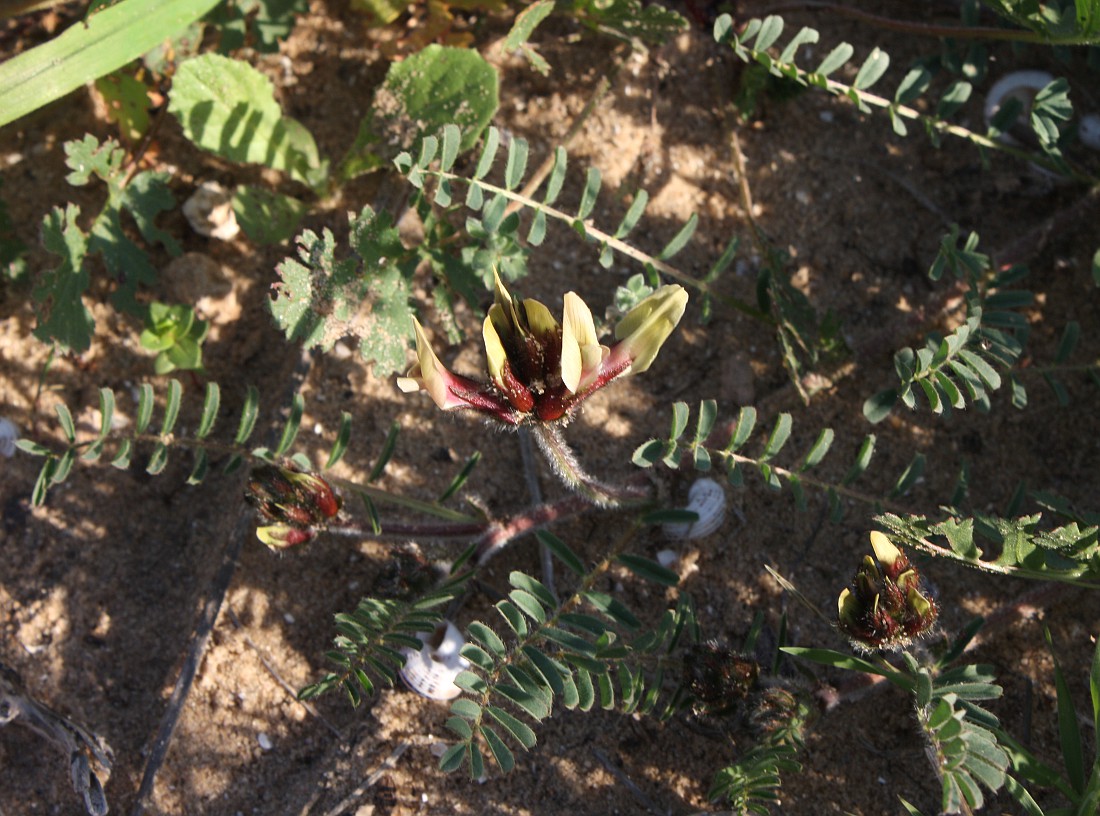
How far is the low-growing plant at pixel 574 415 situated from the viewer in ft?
6.94

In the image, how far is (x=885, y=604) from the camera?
83.4 inches

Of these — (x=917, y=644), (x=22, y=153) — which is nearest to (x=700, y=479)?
(x=917, y=644)

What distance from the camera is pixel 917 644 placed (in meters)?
2.30

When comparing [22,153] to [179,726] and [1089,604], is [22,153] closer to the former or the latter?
[179,726]

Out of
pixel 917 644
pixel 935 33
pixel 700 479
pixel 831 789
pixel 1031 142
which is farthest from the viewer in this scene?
pixel 1031 142

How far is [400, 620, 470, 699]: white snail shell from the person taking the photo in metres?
2.64

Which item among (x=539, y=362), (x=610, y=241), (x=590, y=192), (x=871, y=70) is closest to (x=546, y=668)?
(x=539, y=362)

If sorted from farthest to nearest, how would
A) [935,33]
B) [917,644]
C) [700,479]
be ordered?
[935,33] < [700,479] < [917,644]

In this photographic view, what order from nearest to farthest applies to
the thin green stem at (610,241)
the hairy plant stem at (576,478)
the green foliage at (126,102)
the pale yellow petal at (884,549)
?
the pale yellow petal at (884,549)
the hairy plant stem at (576,478)
the thin green stem at (610,241)
the green foliage at (126,102)

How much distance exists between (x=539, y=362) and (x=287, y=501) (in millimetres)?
862

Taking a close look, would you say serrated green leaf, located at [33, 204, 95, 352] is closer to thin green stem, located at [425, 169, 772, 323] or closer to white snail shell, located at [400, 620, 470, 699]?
thin green stem, located at [425, 169, 772, 323]

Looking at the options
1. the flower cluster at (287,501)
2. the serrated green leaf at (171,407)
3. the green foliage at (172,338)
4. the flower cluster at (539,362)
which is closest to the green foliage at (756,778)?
the flower cluster at (539,362)

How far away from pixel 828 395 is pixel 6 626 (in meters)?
2.50

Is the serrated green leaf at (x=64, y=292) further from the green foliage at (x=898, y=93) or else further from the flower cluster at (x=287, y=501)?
the green foliage at (x=898, y=93)
